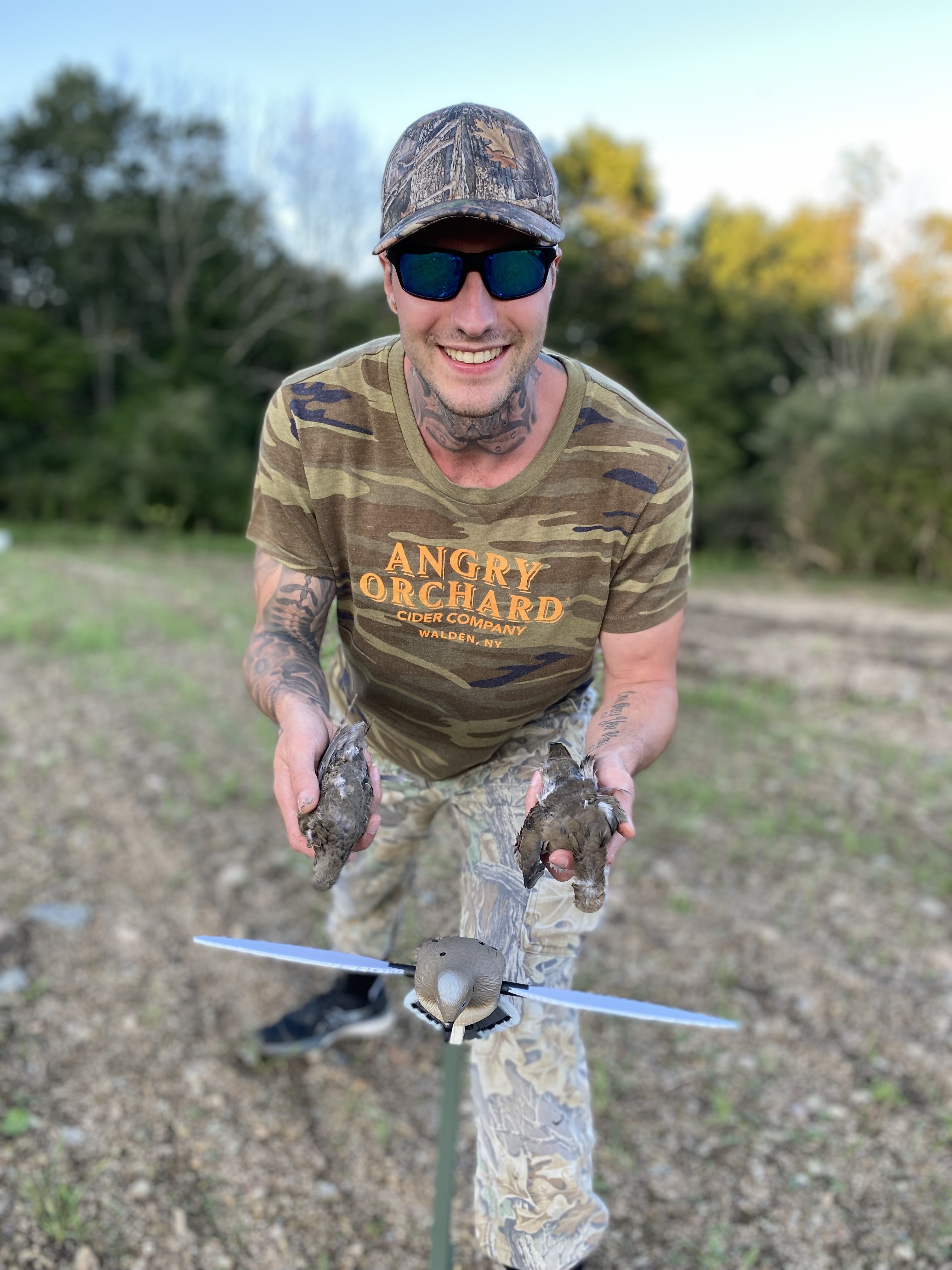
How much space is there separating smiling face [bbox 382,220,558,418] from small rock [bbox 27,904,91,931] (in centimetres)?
251

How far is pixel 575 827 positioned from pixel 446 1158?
0.80 meters

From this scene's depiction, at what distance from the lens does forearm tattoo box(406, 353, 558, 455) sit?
187 centimetres

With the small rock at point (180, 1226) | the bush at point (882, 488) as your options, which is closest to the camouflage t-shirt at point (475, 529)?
the small rock at point (180, 1226)

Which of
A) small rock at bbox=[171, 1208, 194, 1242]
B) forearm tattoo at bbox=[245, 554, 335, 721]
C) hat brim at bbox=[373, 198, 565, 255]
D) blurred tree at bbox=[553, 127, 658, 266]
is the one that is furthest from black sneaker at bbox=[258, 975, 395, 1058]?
blurred tree at bbox=[553, 127, 658, 266]

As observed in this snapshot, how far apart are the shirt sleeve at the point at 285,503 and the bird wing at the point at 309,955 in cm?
79

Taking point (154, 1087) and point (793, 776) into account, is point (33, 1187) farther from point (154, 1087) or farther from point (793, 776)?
point (793, 776)

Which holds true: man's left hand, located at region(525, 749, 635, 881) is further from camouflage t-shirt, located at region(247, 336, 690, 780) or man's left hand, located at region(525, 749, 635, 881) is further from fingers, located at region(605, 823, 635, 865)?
camouflage t-shirt, located at region(247, 336, 690, 780)

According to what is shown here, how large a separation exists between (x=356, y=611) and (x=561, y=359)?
2.32 feet

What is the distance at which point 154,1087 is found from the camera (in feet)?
8.87

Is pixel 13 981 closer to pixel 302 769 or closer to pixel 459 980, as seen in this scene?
pixel 302 769

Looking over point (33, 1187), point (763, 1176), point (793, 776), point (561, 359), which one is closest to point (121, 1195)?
point (33, 1187)

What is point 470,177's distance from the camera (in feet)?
5.68

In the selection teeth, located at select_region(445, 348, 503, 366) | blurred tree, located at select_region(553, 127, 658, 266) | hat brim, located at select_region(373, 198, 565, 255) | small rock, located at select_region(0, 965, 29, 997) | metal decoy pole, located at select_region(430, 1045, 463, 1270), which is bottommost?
small rock, located at select_region(0, 965, 29, 997)

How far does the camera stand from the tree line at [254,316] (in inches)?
793
